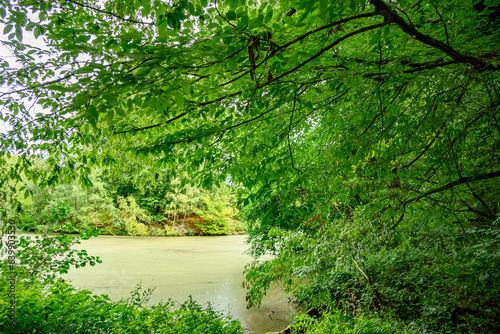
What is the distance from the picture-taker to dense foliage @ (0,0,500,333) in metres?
1.00

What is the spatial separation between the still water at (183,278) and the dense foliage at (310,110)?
2414mm

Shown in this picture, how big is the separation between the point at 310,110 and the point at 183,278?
268 inches

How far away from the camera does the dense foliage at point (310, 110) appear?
1001 mm

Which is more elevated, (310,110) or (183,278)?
(310,110)

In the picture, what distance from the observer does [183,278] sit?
7445mm

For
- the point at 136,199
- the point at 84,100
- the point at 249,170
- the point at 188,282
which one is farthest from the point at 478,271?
the point at 136,199

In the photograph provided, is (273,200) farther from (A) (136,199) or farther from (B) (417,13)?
(A) (136,199)

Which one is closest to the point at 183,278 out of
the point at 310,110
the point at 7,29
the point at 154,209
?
the point at 310,110

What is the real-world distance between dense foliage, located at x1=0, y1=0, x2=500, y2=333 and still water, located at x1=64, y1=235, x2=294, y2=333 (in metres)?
2.41

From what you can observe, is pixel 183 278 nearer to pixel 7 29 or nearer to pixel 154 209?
pixel 7 29

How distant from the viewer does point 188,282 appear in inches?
282

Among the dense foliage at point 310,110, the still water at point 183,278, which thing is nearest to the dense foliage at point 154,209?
the still water at point 183,278

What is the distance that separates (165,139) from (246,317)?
15.9 ft

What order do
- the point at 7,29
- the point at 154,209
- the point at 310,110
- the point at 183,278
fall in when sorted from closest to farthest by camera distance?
the point at 7,29
the point at 310,110
the point at 183,278
the point at 154,209
